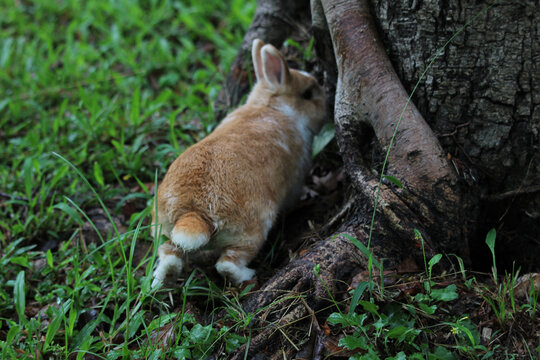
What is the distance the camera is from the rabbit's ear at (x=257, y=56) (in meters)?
3.77

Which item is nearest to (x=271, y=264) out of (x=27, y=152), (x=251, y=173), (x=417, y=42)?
(x=251, y=173)

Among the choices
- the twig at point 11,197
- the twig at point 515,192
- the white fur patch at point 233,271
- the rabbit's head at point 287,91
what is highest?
the rabbit's head at point 287,91

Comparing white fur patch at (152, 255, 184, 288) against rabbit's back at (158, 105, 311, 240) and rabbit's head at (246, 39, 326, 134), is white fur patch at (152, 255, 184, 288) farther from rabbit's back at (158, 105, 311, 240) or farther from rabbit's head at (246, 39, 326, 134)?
rabbit's head at (246, 39, 326, 134)

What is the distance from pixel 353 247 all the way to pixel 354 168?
0.47 meters

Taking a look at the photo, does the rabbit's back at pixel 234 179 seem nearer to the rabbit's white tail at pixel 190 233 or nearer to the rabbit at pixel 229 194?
the rabbit at pixel 229 194

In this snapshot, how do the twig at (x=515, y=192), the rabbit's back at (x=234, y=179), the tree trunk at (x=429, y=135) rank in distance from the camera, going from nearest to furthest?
the tree trunk at (x=429, y=135)
the twig at (x=515, y=192)
the rabbit's back at (x=234, y=179)

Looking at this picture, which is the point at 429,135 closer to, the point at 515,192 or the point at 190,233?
the point at 515,192

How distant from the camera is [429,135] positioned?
104 inches

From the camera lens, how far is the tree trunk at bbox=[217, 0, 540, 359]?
248 cm

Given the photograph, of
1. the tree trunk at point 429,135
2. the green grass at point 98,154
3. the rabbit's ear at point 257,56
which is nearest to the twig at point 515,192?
the tree trunk at point 429,135

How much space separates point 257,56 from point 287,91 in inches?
13.2

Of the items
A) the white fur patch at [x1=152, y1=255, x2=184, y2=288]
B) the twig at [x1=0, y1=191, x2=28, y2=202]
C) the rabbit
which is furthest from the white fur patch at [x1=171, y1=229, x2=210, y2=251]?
the twig at [x1=0, y1=191, x2=28, y2=202]

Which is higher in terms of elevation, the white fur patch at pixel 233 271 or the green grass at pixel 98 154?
the green grass at pixel 98 154

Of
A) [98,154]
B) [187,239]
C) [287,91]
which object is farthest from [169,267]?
[287,91]
